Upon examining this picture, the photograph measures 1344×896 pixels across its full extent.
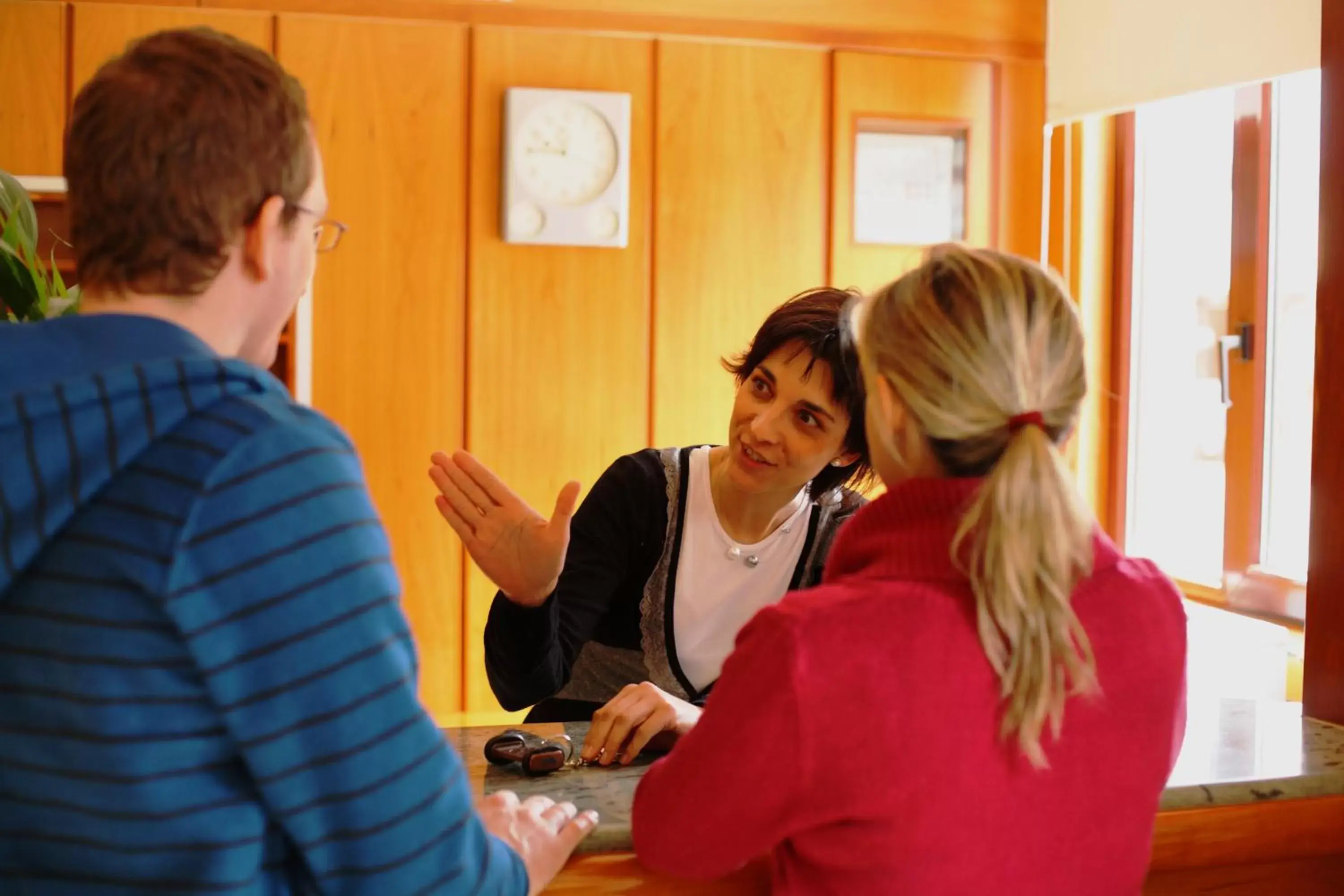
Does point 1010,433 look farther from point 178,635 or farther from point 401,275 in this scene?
point 401,275

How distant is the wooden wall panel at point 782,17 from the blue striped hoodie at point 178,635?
10.5 ft

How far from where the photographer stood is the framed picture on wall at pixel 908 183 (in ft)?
13.6

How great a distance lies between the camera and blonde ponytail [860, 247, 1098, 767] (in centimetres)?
99

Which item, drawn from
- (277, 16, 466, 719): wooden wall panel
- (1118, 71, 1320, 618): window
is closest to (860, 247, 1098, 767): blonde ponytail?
(1118, 71, 1320, 618): window

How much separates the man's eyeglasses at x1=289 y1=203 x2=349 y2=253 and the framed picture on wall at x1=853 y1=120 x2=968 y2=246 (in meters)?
3.14

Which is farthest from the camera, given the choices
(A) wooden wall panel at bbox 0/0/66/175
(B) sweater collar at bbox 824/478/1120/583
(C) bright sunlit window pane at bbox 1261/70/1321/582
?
(A) wooden wall panel at bbox 0/0/66/175

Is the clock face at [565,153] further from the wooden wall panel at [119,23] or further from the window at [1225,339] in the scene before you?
the window at [1225,339]

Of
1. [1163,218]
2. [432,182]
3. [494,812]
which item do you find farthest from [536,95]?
[494,812]

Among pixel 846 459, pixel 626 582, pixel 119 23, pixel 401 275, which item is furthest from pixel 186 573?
pixel 119 23

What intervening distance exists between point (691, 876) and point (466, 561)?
285 centimetres

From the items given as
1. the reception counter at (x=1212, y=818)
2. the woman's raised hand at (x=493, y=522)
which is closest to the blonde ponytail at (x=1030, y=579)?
the reception counter at (x=1212, y=818)

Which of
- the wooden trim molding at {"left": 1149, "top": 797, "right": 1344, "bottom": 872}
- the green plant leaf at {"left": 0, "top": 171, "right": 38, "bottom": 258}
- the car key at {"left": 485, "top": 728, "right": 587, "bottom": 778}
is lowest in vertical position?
the wooden trim molding at {"left": 1149, "top": 797, "right": 1344, "bottom": 872}

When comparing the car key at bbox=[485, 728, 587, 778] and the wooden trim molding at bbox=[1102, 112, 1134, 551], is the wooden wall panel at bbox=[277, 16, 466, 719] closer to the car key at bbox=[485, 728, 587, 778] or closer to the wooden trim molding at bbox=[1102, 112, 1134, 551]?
the wooden trim molding at bbox=[1102, 112, 1134, 551]

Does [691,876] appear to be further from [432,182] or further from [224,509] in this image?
[432,182]
